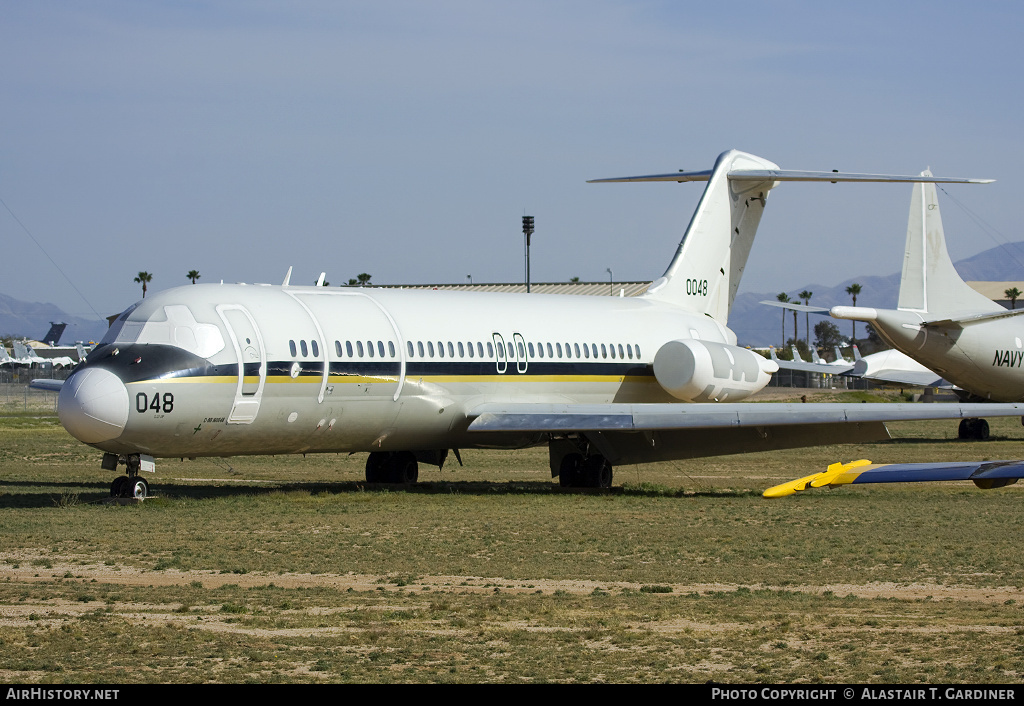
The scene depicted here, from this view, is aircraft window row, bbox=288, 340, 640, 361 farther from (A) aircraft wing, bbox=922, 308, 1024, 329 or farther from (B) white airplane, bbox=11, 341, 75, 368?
(B) white airplane, bbox=11, 341, 75, 368

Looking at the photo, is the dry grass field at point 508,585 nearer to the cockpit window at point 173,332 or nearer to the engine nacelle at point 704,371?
the cockpit window at point 173,332

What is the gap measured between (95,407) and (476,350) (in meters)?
8.39

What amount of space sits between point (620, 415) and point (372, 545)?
8264 millimetres

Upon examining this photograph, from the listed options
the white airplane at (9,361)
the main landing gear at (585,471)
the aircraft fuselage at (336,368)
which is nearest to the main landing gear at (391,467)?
the aircraft fuselage at (336,368)

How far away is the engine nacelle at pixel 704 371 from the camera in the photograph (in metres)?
28.4

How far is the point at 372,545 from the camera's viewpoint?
16.7m

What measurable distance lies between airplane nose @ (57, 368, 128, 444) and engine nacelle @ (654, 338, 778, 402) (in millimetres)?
12942

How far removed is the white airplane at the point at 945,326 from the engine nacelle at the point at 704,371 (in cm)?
1528

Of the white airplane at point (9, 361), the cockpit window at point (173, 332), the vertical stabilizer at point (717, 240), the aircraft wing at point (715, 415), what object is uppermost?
the vertical stabilizer at point (717, 240)

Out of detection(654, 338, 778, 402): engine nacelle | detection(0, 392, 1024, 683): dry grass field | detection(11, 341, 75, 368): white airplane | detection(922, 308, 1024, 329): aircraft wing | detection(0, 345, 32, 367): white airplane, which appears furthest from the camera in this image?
detection(11, 341, 75, 368): white airplane

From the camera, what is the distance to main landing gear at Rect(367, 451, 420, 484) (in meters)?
26.9

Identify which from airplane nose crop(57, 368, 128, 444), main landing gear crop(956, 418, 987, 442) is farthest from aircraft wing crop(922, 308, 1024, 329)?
airplane nose crop(57, 368, 128, 444)
